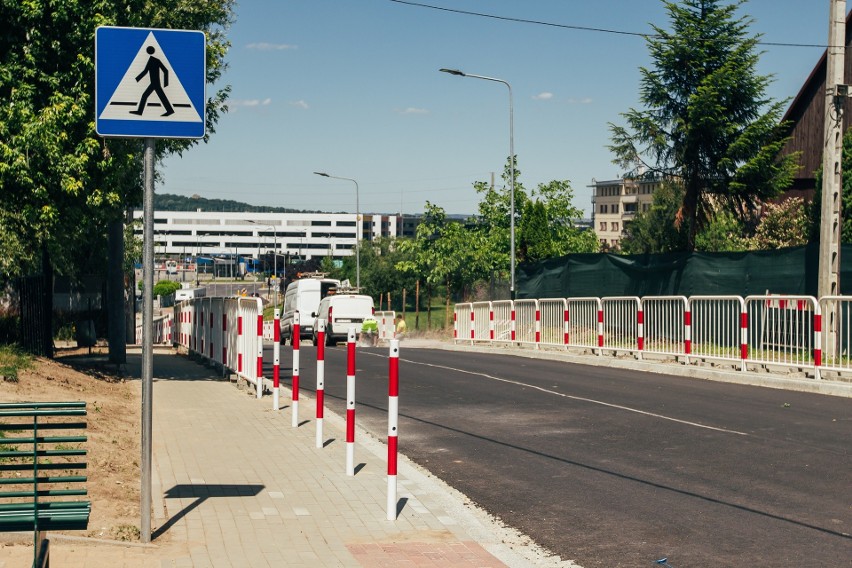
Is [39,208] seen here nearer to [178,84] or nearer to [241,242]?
[178,84]

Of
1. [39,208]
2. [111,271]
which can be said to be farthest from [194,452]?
[111,271]

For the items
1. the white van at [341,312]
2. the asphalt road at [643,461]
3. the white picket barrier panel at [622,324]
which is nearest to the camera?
the asphalt road at [643,461]

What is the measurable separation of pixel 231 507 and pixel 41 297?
15.4 metres

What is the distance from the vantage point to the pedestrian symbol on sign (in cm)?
685

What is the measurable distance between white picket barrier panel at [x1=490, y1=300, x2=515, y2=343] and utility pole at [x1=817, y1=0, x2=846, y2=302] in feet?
37.3

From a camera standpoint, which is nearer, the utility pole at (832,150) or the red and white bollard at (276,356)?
A: the red and white bollard at (276,356)

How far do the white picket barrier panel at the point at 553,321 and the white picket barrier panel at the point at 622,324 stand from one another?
196 centimetres

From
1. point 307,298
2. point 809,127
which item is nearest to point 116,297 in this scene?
point 307,298

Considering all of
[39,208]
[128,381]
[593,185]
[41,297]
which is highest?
[593,185]

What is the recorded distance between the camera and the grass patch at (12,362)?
1334 centimetres

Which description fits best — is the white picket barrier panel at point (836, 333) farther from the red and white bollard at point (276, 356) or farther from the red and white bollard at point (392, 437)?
the red and white bollard at point (392, 437)

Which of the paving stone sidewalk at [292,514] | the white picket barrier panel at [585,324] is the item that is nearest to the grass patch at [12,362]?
the paving stone sidewalk at [292,514]

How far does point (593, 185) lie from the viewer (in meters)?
170

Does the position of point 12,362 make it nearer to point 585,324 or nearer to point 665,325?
point 665,325
